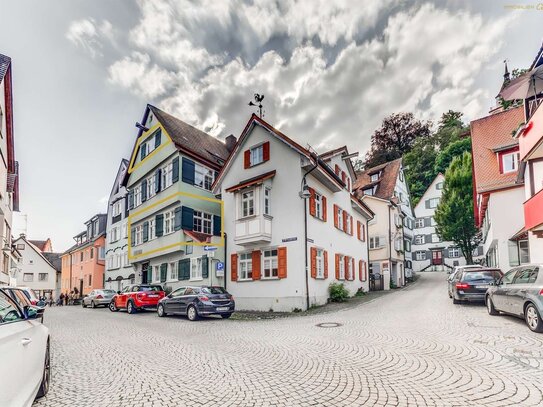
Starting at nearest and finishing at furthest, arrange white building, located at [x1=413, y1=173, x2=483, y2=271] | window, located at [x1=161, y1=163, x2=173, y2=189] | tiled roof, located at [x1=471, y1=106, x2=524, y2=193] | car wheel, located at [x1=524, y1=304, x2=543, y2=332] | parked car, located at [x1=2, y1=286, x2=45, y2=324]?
parked car, located at [x1=2, y1=286, x2=45, y2=324] → car wheel, located at [x1=524, y1=304, x2=543, y2=332] → tiled roof, located at [x1=471, y1=106, x2=524, y2=193] → window, located at [x1=161, y1=163, x2=173, y2=189] → white building, located at [x1=413, y1=173, x2=483, y2=271]

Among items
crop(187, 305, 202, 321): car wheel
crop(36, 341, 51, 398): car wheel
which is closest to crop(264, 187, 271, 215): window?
crop(187, 305, 202, 321): car wheel

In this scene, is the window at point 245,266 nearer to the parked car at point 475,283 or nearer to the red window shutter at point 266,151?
the red window shutter at point 266,151

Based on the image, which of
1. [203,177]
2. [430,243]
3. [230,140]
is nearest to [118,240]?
[230,140]

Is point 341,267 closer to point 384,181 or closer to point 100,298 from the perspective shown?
point 100,298

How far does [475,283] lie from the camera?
15.6 m

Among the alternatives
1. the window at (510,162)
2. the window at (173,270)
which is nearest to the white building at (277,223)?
the window at (173,270)

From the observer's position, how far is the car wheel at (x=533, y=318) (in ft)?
30.5

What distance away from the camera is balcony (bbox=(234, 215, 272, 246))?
19000 mm

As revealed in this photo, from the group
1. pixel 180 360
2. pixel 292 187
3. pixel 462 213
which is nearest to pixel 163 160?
pixel 292 187

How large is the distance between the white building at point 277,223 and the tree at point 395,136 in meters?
42.0

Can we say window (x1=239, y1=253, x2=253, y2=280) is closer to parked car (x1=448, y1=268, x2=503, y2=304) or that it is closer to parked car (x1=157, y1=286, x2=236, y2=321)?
parked car (x1=157, y1=286, x2=236, y2=321)

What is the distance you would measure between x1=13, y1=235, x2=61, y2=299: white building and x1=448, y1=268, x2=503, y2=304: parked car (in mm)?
54548

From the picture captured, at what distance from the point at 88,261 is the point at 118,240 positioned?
939 centimetres

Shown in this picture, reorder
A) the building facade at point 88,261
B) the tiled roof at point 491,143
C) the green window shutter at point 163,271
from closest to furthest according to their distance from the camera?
the tiled roof at point 491,143, the green window shutter at point 163,271, the building facade at point 88,261
